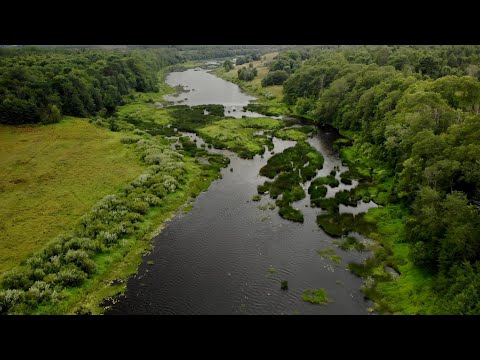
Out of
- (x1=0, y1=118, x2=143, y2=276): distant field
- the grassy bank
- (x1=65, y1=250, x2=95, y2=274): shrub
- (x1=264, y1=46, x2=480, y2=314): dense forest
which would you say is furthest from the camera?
(x1=0, y1=118, x2=143, y2=276): distant field

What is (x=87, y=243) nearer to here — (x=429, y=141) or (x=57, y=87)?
(x=429, y=141)

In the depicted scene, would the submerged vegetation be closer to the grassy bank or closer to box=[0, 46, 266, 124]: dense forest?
the grassy bank

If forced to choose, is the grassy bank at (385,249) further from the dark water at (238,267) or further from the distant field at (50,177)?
the distant field at (50,177)

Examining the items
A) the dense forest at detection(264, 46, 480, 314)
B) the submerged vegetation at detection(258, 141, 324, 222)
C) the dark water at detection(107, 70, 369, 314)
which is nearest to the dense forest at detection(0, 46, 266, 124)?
the submerged vegetation at detection(258, 141, 324, 222)

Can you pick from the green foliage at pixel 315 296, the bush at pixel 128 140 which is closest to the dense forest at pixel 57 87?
the bush at pixel 128 140

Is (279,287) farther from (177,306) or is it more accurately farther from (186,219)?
(186,219)
